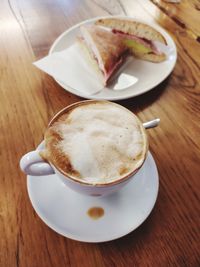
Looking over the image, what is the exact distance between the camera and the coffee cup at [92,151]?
0.52 meters

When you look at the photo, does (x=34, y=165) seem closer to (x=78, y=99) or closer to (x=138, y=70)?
(x=78, y=99)

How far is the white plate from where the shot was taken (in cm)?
86

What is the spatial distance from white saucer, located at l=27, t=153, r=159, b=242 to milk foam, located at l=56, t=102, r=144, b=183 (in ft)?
0.32

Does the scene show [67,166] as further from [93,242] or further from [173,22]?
[173,22]

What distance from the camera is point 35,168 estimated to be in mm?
554

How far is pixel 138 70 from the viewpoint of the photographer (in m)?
0.98

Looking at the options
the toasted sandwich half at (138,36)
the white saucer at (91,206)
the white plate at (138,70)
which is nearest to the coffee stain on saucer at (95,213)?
the white saucer at (91,206)

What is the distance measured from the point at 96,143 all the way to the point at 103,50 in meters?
0.56

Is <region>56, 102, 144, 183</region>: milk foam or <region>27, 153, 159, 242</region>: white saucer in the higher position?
<region>56, 102, 144, 183</region>: milk foam

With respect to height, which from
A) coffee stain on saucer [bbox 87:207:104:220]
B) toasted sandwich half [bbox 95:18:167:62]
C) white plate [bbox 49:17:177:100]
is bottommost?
coffee stain on saucer [bbox 87:207:104:220]

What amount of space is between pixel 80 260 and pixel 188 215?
0.78 ft

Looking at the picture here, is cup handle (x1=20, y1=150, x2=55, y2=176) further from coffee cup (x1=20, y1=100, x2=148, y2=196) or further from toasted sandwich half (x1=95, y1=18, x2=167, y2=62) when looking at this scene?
toasted sandwich half (x1=95, y1=18, x2=167, y2=62)

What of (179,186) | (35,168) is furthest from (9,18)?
(179,186)

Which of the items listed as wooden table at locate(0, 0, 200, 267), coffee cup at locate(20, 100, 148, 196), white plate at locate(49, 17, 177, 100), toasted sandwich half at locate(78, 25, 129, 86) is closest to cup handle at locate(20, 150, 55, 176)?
coffee cup at locate(20, 100, 148, 196)
